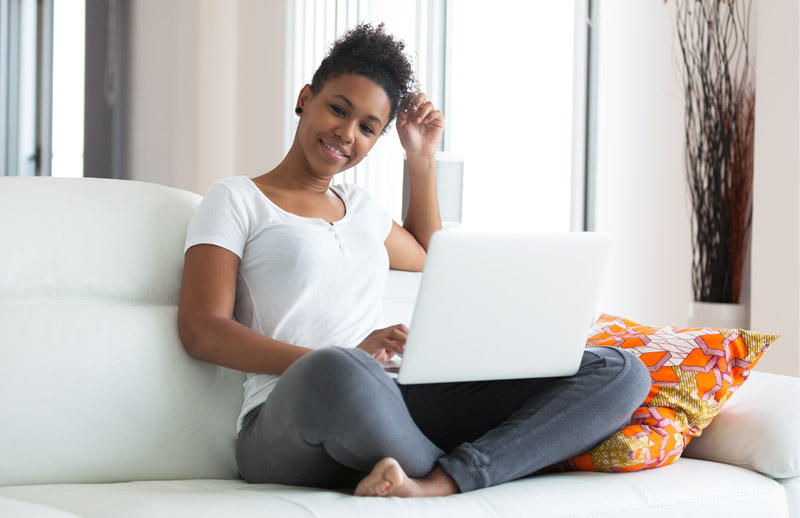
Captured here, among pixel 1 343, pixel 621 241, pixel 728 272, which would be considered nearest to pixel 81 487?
pixel 1 343

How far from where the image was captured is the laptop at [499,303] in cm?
124

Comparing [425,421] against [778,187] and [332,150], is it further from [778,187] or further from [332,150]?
[778,187]

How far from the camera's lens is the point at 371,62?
182 cm

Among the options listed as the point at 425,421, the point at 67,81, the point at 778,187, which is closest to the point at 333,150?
the point at 425,421

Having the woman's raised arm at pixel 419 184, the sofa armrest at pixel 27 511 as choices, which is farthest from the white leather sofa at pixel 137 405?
the woman's raised arm at pixel 419 184

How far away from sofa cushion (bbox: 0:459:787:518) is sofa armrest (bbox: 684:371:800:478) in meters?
0.03

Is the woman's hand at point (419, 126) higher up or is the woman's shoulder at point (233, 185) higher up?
the woman's hand at point (419, 126)

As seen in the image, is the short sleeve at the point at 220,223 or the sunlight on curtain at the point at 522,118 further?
the sunlight on curtain at the point at 522,118

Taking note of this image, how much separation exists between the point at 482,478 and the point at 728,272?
1.93 meters

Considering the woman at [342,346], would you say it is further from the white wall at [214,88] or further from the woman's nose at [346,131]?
the white wall at [214,88]

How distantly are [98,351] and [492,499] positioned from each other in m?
0.73

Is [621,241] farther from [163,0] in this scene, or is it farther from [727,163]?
[163,0]

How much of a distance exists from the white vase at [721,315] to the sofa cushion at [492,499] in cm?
142

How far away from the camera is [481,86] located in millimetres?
3684
